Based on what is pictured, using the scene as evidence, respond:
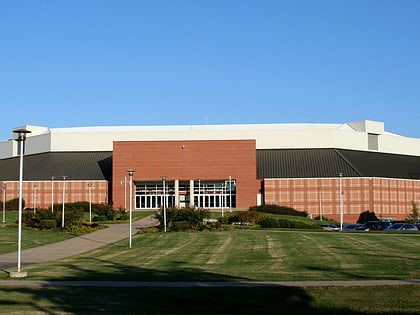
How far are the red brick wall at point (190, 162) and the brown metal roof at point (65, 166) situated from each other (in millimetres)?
6689

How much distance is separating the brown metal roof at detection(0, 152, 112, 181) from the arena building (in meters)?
0.16

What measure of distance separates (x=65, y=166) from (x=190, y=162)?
2199 centimetres

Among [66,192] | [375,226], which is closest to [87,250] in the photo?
[375,226]

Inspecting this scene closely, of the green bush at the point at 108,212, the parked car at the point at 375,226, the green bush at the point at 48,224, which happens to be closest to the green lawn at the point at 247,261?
the green bush at the point at 48,224

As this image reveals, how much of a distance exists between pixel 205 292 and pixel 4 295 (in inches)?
200

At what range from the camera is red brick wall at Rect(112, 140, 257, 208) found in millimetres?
91125

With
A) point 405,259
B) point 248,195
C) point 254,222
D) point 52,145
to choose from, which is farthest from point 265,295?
point 52,145

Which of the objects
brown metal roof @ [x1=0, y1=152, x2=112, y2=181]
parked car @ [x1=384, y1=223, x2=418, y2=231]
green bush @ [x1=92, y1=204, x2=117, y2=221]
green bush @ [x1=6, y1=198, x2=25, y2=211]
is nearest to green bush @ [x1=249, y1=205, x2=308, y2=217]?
green bush @ [x1=92, y1=204, x2=117, y2=221]

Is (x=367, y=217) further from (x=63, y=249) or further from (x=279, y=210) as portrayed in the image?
(x=63, y=249)

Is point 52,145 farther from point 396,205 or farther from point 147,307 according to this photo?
point 147,307

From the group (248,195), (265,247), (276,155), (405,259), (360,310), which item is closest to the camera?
(360,310)

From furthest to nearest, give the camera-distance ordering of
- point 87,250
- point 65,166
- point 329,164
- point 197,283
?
point 65,166, point 329,164, point 87,250, point 197,283

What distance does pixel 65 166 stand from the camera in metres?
101

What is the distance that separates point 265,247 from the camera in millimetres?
31438
